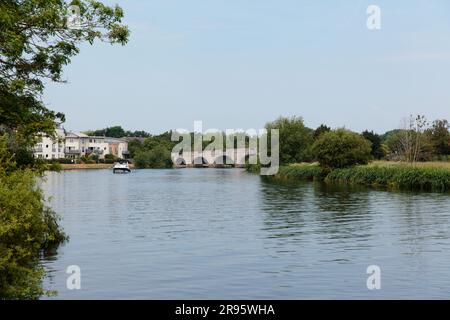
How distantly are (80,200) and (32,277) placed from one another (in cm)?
3732

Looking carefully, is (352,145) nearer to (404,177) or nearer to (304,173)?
(304,173)

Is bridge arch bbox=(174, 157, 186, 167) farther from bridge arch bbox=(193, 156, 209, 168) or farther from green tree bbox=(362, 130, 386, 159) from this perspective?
green tree bbox=(362, 130, 386, 159)

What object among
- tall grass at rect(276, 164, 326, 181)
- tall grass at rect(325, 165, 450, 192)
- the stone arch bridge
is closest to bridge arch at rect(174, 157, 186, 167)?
the stone arch bridge

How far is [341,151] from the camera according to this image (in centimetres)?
8531

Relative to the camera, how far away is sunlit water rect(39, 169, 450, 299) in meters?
18.0

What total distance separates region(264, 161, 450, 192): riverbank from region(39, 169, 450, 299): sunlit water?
18.5 m

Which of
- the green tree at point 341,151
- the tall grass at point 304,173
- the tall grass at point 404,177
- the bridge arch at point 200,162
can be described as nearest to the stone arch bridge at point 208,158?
the bridge arch at point 200,162

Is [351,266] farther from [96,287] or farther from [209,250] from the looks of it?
[96,287]

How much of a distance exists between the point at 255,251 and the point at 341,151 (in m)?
62.5

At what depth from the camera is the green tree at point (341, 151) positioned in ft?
280

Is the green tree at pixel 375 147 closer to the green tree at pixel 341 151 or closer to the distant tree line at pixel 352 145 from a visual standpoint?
the distant tree line at pixel 352 145

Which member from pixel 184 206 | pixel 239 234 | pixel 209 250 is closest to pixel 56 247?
pixel 209 250

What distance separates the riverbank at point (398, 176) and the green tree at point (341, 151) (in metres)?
1.87
